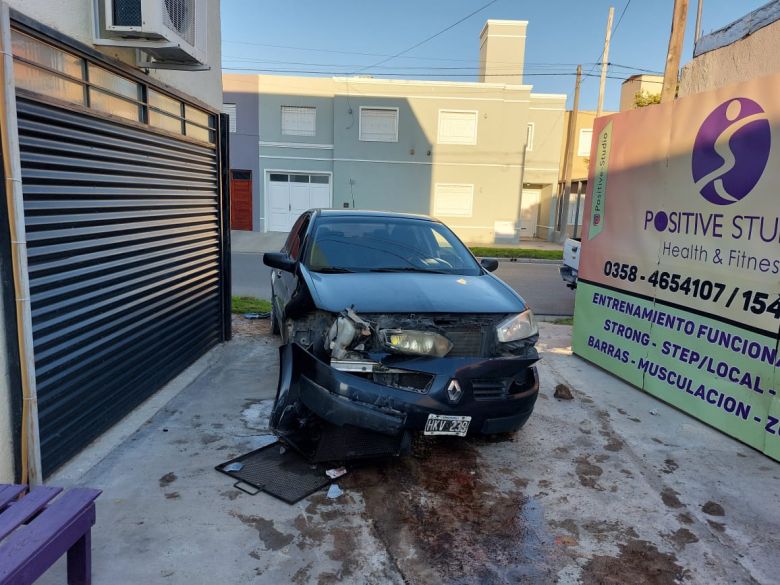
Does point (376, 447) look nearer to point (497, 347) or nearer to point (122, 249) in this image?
point (497, 347)

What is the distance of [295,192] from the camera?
22.5 metres

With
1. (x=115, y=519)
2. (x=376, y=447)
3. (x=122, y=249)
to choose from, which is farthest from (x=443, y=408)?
(x=122, y=249)

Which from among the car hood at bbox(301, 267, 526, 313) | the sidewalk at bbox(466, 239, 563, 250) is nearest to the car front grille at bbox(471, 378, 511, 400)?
the car hood at bbox(301, 267, 526, 313)

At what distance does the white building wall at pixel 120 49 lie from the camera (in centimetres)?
300

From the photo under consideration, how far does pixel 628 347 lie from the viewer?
5504 millimetres

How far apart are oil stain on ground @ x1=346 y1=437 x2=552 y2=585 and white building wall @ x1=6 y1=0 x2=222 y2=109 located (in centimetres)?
329

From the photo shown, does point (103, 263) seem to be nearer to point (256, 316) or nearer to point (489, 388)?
point (489, 388)

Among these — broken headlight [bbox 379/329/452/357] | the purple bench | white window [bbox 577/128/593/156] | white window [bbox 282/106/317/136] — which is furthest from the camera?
white window [bbox 577/128/593/156]

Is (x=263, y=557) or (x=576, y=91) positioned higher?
(x=576, y=91)

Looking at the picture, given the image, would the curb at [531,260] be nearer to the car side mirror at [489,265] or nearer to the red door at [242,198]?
the red door at [242,198]

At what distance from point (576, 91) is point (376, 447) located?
2302 cm

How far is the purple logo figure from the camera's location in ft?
13.3

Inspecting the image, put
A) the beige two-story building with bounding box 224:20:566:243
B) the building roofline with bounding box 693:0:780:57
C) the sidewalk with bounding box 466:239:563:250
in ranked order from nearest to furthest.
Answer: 1. the building roofline with bounding box 693:0:780:57
2. the sidewalk with bounding box 466:239:563:250
3. the beige two-story building with bounding box 224:20:566:243

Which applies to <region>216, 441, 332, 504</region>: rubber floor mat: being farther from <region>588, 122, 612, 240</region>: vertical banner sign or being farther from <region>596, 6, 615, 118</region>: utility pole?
<region>596, 6, 615, 118</region>: utility pole
